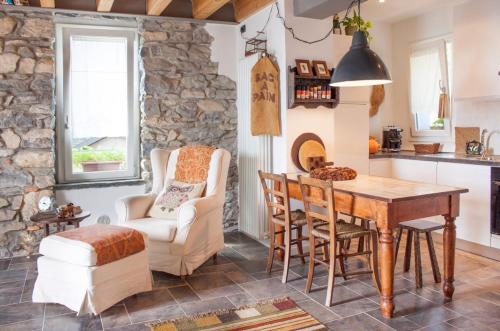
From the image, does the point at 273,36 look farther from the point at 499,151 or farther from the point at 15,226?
the point at 15,226

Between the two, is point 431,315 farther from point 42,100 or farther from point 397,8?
point 42,100

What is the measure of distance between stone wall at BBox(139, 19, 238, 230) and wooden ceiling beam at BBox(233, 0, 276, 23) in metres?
0.42

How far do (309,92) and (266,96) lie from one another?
1.38 feet

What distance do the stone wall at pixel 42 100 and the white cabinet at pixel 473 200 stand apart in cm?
278

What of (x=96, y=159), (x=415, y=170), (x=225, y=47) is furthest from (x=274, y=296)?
(x=225, y=47)

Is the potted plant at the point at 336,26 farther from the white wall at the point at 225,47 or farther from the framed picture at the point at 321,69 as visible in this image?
the white wall at the point at 225,47

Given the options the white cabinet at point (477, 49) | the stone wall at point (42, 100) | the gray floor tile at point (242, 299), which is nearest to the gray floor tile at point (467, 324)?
the gray floor tile at point (242, 299)

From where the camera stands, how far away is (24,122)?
13.9 feet

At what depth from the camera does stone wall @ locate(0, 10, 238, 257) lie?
4.21 m

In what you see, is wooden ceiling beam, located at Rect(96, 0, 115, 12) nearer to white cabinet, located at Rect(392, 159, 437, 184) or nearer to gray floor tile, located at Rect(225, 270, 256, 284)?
gray floor tile, located at Rect(225, 270, 256, 284)

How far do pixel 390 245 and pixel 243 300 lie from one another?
1.09 m

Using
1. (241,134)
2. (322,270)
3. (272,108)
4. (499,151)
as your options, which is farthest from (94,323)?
(499,151)

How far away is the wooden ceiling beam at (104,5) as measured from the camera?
4.17 m

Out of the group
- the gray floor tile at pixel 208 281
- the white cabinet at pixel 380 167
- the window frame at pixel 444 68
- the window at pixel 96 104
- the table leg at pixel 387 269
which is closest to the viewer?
the table leg at pixel 387 269
